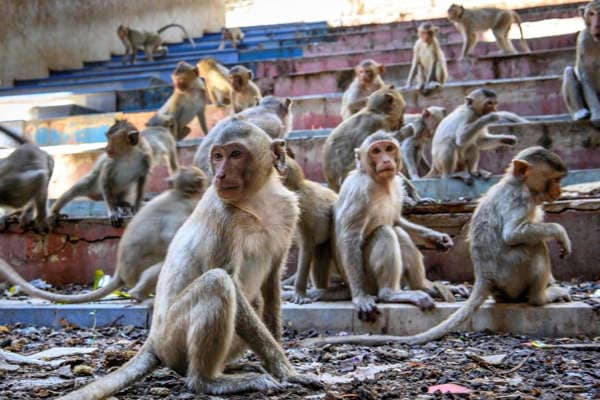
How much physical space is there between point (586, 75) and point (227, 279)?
7.50m

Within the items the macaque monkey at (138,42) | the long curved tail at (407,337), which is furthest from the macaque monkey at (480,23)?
the long curved tail at (407,337)

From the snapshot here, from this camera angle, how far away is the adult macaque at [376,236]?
5.93 meters

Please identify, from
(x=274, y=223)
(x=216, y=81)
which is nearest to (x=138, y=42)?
(x=216, y=81)

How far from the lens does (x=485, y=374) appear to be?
418 cm

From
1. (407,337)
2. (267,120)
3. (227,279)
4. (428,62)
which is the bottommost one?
(407,337)

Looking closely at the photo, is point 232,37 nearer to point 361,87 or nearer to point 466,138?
point 361,87

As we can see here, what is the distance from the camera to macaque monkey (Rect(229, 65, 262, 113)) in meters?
11.7

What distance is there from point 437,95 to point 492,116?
240 cm

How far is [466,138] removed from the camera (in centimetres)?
877

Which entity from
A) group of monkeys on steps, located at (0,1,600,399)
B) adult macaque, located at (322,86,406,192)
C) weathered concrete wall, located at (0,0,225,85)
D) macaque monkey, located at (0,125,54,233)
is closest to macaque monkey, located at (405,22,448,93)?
group of monkeys on steps, located at (0,1,600,399)

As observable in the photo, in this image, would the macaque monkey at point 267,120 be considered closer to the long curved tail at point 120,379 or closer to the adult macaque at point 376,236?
the adult macaque at point 376,236

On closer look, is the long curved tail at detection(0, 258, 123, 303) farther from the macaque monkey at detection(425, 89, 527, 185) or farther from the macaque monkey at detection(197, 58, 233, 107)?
the macaque monkey at detection(197, 58, 233, 107)

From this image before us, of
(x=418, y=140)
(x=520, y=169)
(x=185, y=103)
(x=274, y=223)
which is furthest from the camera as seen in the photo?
(x=185, y=103)

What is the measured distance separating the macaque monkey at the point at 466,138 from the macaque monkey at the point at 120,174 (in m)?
3.50
